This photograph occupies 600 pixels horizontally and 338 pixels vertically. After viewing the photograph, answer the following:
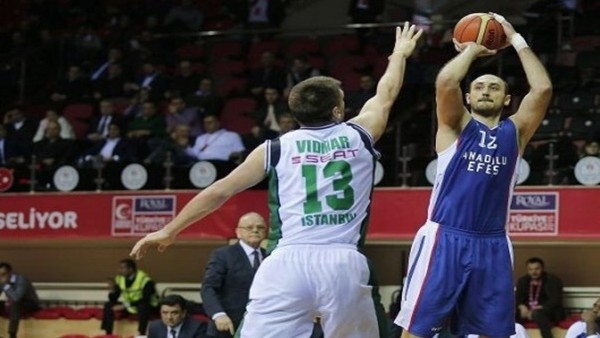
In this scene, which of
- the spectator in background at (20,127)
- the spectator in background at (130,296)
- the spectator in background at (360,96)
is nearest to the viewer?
the spectator in background at (130,296)

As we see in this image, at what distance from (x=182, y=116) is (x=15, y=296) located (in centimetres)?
344

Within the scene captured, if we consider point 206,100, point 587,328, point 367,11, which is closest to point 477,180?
point 587,328

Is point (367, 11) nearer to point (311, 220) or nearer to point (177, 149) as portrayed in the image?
point (177, 149)

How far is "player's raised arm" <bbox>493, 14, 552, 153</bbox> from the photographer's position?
25.2 feet

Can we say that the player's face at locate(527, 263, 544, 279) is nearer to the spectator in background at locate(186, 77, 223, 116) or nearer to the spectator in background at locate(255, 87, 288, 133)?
the spectator in background at locate(255, 87, 288, 133)

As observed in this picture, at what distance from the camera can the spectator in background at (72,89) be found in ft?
69.1

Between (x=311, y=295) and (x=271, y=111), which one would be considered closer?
(x=311, y=295)

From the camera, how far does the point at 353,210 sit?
667 centimetres

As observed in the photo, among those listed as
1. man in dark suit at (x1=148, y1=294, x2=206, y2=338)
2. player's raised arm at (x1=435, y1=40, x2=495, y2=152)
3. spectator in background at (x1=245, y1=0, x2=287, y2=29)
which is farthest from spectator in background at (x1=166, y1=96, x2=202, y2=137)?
player's raised arm at (x1=435, y1=40, x2=495, y2=152)

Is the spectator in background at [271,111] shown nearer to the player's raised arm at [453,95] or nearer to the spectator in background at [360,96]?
the spectator in background at [360,96]

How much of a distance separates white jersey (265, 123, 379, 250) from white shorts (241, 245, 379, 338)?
0.09m

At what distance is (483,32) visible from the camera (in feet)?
25.3

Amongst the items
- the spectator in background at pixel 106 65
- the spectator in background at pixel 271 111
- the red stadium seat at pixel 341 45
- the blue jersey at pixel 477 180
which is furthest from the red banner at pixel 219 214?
the blue jersey at pixel 477 180

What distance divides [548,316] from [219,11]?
10.1 metres
